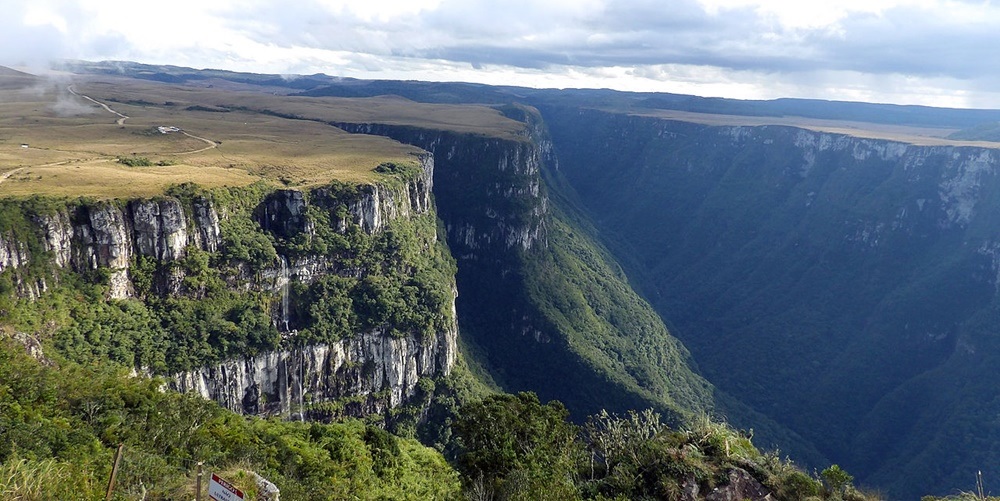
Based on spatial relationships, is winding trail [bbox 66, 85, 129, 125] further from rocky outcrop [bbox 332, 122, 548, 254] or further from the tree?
the tree

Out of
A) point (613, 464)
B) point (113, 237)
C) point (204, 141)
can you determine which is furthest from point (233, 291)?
point (204, 141)

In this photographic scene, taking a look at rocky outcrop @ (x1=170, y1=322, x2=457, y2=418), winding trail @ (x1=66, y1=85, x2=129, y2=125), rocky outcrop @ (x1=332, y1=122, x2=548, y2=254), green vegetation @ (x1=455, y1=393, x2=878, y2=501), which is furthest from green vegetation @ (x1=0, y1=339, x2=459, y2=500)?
winding trail @ (x1=66, y1=85, x2=129, y2=125)

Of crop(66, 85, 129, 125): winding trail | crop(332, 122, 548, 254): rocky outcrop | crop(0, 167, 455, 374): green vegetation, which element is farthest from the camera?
crop(332, 122, 548, 254): rocky outcrop

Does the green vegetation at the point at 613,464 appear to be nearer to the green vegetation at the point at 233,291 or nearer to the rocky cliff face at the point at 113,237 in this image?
the green vegetation at the point at 233,291

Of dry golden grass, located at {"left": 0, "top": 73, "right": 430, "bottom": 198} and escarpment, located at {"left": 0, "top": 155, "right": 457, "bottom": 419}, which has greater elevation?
dry golden grass, located at {"left": 0, "top": 73, "right": 430, "bottom": 198}

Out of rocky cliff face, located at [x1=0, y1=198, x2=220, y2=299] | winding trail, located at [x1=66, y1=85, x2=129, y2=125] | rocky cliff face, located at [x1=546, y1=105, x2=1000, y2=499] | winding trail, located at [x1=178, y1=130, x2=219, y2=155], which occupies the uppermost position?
winding trail, located at [x1=66, y1=85, x2=129, y2=125]

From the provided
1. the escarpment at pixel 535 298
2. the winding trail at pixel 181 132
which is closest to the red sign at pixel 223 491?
the winding trail at pixel 181 132
